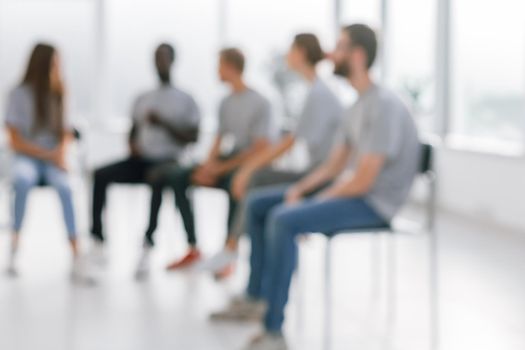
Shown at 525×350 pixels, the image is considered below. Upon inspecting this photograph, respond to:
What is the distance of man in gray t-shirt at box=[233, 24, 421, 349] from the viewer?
328cm

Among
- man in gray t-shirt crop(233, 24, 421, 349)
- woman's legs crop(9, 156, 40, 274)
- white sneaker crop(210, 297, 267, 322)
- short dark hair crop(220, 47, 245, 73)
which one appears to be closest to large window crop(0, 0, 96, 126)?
woman's legs crop(9, 156, 40, 274)

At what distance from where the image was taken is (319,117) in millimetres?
3877

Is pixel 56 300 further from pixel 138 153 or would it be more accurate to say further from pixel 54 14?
pixel 54 14

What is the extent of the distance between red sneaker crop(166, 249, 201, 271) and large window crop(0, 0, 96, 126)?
203 inches

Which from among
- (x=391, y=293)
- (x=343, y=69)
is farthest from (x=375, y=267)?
(x=343, y=69)

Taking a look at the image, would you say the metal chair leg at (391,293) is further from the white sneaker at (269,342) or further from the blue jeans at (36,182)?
the blue jeans at (36,182)

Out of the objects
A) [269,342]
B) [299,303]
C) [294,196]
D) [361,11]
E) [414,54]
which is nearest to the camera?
[269,342]

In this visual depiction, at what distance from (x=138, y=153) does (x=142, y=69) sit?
4.99 metres

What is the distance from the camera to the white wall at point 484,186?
6.10 metres

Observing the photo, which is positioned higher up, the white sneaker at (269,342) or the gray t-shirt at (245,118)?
the gray t-shirt at (245,118)

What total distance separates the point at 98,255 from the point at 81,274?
33 cm

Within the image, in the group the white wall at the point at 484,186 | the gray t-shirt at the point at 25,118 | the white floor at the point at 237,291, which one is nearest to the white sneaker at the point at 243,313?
the white floor at the point at 237,291

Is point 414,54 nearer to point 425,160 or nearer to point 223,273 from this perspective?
point 223,273

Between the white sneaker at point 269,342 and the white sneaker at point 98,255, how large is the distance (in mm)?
1836
